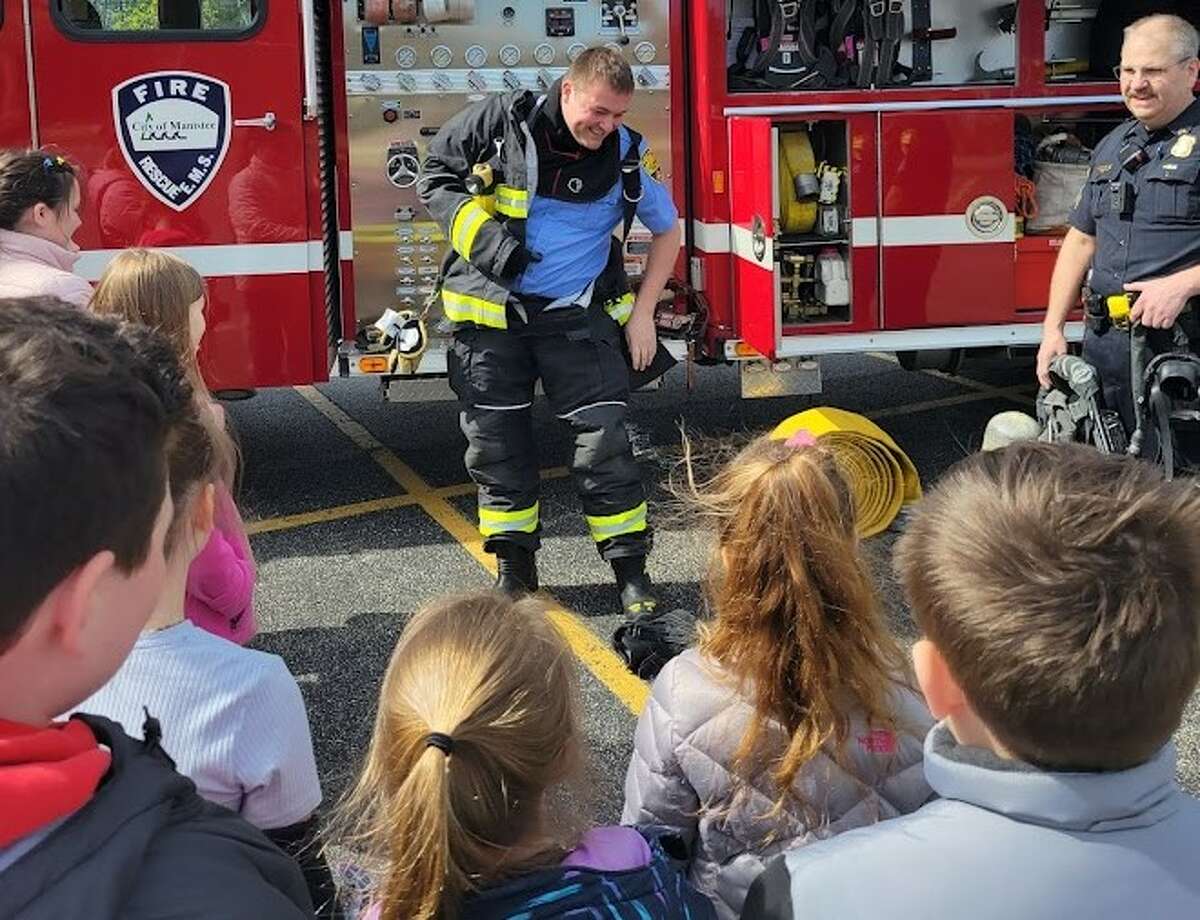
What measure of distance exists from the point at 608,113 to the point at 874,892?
11.8ft

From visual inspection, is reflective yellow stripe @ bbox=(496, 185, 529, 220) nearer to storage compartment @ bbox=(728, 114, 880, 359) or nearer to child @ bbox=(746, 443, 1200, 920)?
storage compartment @ bbox=(728, 114, 880, 359)

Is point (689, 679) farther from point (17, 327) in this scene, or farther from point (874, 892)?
point (17, 327)

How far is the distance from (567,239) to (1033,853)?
3746 mm

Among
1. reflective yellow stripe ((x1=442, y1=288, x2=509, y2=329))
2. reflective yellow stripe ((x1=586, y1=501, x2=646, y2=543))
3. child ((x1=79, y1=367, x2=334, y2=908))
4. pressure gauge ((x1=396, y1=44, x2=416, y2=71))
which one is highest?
pressure gauge ((x1=396, y1=44, x2=416, y2=71))

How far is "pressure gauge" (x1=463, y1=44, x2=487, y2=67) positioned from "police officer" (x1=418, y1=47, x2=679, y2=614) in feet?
4.21

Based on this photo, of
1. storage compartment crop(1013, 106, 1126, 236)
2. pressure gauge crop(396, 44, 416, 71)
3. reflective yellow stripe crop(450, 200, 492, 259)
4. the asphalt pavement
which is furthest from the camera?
storage compartment crop(1013, 106, 1126, 236)

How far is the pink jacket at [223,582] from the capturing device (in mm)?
3100

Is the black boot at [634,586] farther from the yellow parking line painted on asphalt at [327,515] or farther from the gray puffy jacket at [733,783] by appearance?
the gray puffy jacket at [733,783]

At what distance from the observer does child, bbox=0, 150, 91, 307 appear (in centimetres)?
380

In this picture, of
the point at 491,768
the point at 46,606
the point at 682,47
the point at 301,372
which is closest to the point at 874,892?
the point at 491,768

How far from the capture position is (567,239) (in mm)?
4859

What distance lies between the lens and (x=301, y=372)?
5.96 metres

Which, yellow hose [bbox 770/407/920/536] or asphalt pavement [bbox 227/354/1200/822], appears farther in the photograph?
yellow hose [bbox 770/407/920/536]

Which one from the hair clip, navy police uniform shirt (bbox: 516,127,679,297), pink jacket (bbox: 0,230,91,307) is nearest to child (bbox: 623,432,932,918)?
the hair clip
